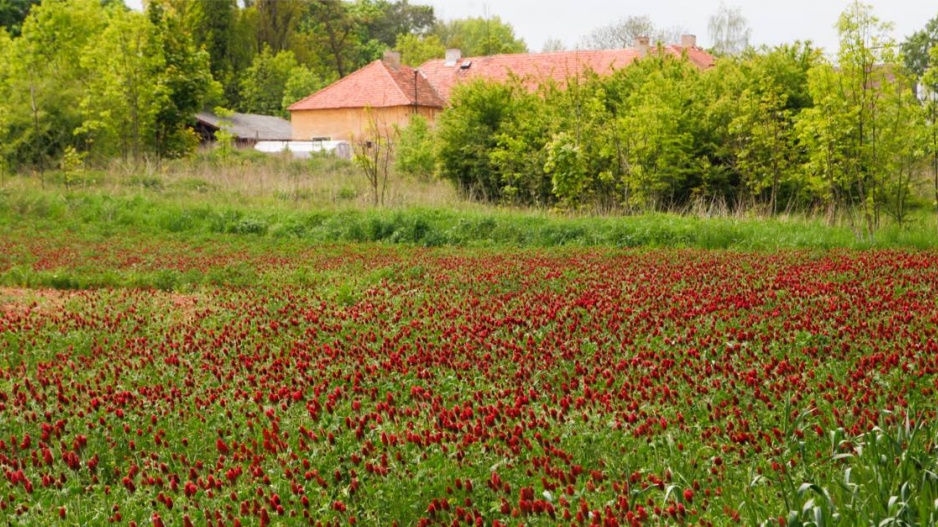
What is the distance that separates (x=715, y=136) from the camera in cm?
2072

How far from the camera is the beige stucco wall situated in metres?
51.0

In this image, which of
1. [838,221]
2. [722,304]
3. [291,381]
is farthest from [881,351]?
[838,221]

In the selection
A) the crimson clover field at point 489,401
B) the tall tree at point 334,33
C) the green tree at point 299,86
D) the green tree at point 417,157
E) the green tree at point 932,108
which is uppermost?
the tall tree at point 334,33

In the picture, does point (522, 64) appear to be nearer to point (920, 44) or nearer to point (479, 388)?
point (920, 44)

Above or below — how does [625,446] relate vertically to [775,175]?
below

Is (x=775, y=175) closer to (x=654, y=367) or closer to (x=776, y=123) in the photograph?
(x=776, y=123)

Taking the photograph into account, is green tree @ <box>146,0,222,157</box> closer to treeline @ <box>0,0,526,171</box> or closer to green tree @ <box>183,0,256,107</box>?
treeline @ <box>0,0,526,171</box>

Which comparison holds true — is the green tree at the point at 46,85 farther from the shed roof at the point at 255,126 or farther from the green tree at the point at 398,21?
the green tree at the point at 398,21

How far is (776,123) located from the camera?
19266 mm

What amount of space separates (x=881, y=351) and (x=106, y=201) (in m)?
18.2

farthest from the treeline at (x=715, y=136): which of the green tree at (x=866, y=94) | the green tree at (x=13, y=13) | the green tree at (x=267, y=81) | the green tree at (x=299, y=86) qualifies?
the green tree at (x=267, y=81)

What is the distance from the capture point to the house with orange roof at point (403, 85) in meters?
51.1

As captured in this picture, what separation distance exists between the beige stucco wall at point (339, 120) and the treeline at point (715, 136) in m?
26.1

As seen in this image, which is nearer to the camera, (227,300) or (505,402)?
(505,402)
